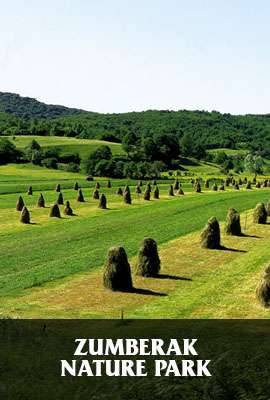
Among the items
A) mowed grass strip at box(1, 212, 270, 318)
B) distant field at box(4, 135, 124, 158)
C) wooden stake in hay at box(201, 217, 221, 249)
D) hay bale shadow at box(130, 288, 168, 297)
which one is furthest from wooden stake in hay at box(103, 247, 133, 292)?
distant field at box(4, 135, 124, 158)

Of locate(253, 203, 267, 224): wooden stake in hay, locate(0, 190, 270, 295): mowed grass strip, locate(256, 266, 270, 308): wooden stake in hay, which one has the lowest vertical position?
locate(0, 190, 270, 295): mowed grass strip

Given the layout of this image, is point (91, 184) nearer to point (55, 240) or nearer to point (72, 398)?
point (55, 240)

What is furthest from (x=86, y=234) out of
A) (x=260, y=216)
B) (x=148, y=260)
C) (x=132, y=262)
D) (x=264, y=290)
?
(x=264, y=290)

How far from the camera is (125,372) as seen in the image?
52.7ft

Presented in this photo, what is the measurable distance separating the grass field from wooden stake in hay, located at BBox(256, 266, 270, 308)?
46 cm

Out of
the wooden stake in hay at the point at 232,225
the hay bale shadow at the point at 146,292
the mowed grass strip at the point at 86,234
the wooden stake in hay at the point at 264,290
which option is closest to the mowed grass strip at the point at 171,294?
the hay bale shadow at the point at 146,292

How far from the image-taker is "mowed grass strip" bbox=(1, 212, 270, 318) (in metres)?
25.2

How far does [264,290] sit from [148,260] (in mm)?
7913

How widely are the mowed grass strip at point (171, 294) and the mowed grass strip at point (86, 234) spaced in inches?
101

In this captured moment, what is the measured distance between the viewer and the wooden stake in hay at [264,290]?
85.7 ft

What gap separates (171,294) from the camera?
28594 millimetres

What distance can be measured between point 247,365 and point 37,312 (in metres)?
12.6

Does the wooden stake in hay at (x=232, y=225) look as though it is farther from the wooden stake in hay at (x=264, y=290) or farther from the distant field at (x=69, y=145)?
the distant field at (x=69, y=145)

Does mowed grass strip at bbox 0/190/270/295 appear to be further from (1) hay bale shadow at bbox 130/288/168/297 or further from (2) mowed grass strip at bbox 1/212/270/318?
(1) hay bale shadow at bbox 130/288/168/297
